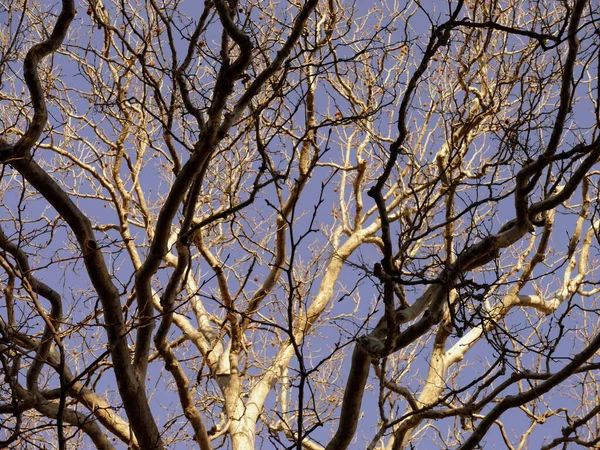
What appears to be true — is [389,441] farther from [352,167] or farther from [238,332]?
[352,167]

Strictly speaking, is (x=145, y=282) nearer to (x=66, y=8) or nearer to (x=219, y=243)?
(x=66, y=8)

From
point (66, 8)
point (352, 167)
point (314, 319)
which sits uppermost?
point (352, 167)

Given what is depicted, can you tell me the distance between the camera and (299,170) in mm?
7738

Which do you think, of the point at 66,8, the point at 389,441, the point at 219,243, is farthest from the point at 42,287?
the point at 389,441

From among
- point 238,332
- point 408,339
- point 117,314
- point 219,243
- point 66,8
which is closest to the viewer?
point 408,339

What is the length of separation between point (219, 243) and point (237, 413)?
2176 millimetres

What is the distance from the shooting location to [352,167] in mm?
8742

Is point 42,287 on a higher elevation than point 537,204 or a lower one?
higher

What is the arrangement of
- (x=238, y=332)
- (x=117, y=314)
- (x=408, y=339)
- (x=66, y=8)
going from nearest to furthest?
(x=408, y=339), (x=66, y=8), (x=117, y=314), (x=238, y=332)

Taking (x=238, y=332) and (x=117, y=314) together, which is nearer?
(x=117, y=314)

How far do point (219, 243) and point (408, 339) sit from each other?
528 cm

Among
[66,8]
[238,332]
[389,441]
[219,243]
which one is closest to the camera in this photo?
[66,8]

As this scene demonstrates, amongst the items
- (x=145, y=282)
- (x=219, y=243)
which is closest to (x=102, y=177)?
(x=219, y=243)

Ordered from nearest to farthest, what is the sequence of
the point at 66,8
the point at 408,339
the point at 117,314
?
the point at 408,339
the point at 66,8
the point at 117,314
